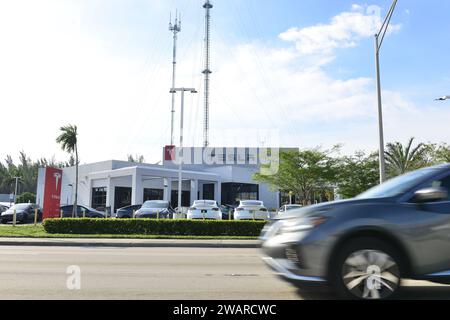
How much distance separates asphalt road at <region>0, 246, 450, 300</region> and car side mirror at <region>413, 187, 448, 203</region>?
58.3 inches

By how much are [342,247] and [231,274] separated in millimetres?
3647

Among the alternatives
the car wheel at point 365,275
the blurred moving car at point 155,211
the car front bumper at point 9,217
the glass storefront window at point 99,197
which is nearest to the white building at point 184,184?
the glass storefront window at point 99,197

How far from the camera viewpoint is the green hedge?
20.2 meters

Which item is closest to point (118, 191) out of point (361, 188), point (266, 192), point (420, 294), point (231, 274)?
point (266, 192)

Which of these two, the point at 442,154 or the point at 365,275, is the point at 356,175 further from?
the point at 365,275

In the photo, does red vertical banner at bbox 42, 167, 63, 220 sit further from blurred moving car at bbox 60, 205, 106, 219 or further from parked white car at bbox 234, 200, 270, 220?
parked white car at bbox 234, 200, 270, 220

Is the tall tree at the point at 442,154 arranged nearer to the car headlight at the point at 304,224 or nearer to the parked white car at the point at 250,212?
the parked white car at the point at 250,212

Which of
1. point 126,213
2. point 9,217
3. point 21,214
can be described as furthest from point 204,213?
point 9,217

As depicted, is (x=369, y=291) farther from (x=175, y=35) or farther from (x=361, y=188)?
(x=175, y=35)

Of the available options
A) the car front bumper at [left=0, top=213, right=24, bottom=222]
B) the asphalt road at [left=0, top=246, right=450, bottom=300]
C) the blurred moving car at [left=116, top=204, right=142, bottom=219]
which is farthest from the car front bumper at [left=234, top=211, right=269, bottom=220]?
the car front bumper at [left=0, top=213, right=24, bottom=222]

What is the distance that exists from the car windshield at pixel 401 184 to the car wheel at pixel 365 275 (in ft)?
A: 2.82

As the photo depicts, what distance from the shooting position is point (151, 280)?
7609 mm

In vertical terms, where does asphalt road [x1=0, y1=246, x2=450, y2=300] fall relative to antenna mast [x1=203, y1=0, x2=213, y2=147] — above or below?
below

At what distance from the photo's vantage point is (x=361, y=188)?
37375mm
